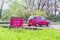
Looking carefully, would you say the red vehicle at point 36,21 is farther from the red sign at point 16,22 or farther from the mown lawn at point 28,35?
the mown lawn at point 28,35

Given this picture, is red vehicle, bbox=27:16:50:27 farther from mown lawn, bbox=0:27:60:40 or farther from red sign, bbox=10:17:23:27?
mown lawn, bbox=0:27:60:40

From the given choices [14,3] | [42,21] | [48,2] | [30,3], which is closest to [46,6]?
[48,2]

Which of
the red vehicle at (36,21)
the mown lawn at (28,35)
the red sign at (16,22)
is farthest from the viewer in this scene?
the red vehicle at (36,21)

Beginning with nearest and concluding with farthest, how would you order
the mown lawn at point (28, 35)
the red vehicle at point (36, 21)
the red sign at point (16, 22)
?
1. the mown lawn at point (28, 35)
2. the red sign at point (16, 22)
3. the red vehicle at point (36, 21)

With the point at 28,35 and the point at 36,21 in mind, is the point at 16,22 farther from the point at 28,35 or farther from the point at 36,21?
the point at 28,35

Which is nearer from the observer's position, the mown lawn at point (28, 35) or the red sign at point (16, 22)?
the mown lawn at point (28, 35)

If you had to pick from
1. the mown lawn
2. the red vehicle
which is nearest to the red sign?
the red vehicle

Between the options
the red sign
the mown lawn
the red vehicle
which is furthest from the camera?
the red vehicle

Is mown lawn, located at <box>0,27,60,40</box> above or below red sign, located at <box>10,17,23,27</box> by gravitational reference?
below

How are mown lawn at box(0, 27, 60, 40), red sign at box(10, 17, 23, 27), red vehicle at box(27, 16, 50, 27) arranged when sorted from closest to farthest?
mown lawn at box(0, 27, 60, 40) → red sign at box(10, 17, 23, 27) → red vehicle at box(27, 16, 50, 27)

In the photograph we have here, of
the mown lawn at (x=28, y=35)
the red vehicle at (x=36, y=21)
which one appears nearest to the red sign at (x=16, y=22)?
the red vehicle at (x=36, y=21)

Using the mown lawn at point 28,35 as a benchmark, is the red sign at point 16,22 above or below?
above

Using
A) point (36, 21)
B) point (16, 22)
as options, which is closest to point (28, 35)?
point (16, 22)

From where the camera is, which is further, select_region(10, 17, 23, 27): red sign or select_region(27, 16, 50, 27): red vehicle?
select_region(27, 16, 50, 27): red vehicle
